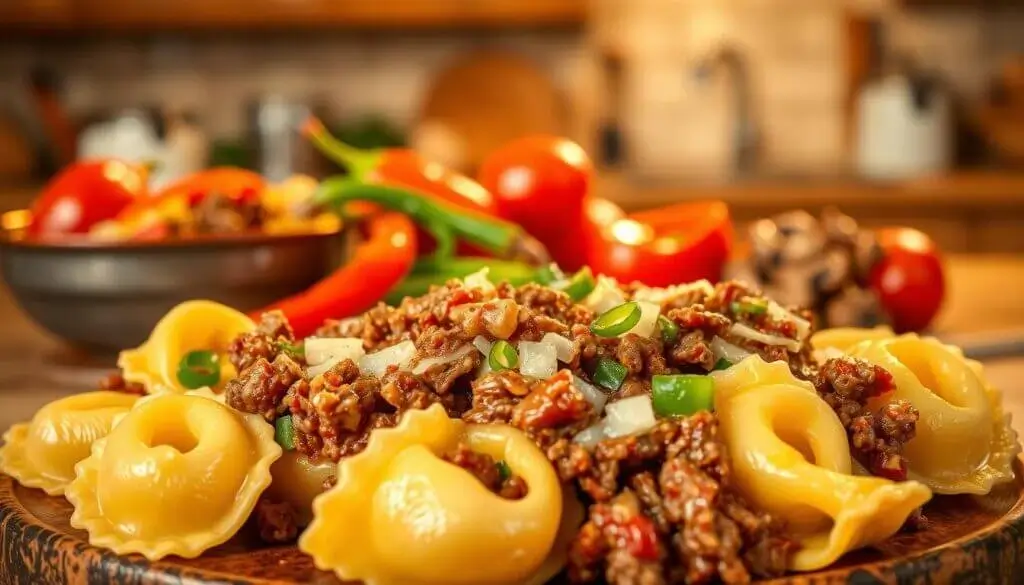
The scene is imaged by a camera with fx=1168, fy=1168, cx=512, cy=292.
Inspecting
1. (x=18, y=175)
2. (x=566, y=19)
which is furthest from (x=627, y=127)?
(x=18, y=175)

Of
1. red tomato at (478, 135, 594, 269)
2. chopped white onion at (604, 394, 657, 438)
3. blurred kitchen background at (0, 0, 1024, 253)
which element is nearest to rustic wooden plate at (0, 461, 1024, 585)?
chopped white onion at (604, 394, 657, 438)

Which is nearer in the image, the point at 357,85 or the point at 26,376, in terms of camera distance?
the point at 26,376

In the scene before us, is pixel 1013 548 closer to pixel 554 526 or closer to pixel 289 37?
pixel 554 526

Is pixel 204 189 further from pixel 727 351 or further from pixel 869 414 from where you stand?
pixel 869 414

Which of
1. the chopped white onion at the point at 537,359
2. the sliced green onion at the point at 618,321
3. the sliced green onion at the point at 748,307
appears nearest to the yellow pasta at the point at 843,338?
the sliced green onion at the point at 748,307

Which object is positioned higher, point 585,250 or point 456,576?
point 456,576

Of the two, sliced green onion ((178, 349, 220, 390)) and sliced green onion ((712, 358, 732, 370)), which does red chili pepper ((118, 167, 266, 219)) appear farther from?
sliced green onion ((712, 358, 732, 370))

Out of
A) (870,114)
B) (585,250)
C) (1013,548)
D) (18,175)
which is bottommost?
(18,175)
